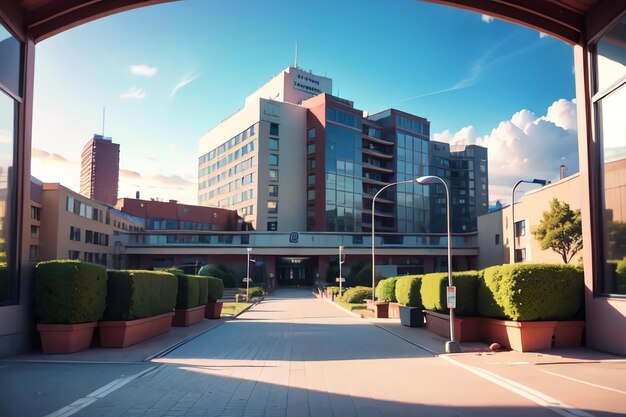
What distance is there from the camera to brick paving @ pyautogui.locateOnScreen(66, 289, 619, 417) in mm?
8422

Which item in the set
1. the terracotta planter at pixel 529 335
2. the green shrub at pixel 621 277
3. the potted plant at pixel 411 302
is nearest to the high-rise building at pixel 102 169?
the potted plant at pixel 411 302

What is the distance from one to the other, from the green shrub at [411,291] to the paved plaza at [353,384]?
7754mm

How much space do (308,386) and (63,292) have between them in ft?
24.7

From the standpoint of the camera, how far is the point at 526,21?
16.4 meters

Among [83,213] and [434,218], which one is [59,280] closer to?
[83,213]

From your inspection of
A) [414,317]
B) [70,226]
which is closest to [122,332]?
[414,317]

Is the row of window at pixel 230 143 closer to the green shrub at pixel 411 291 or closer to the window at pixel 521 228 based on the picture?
the window at pixel 521 228

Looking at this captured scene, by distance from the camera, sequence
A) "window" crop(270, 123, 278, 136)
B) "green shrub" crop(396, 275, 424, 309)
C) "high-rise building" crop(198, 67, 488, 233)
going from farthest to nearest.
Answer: "window" crop(270, 123, 278, 136)
"high-rise building" crop(198, 67, 488, 233)
"green shrub" crop(396, 275, 424, 309)

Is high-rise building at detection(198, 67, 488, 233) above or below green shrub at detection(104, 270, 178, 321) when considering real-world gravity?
above

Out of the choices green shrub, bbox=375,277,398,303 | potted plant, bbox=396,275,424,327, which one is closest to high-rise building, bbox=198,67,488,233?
green shrub, bbox=375,277,398,303

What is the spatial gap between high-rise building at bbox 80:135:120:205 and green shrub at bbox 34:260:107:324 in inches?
6040

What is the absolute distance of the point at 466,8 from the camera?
1568 centimetres

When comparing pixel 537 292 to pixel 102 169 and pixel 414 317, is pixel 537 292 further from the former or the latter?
pixel 102 169

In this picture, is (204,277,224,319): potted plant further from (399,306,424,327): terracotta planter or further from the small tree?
the small tree
